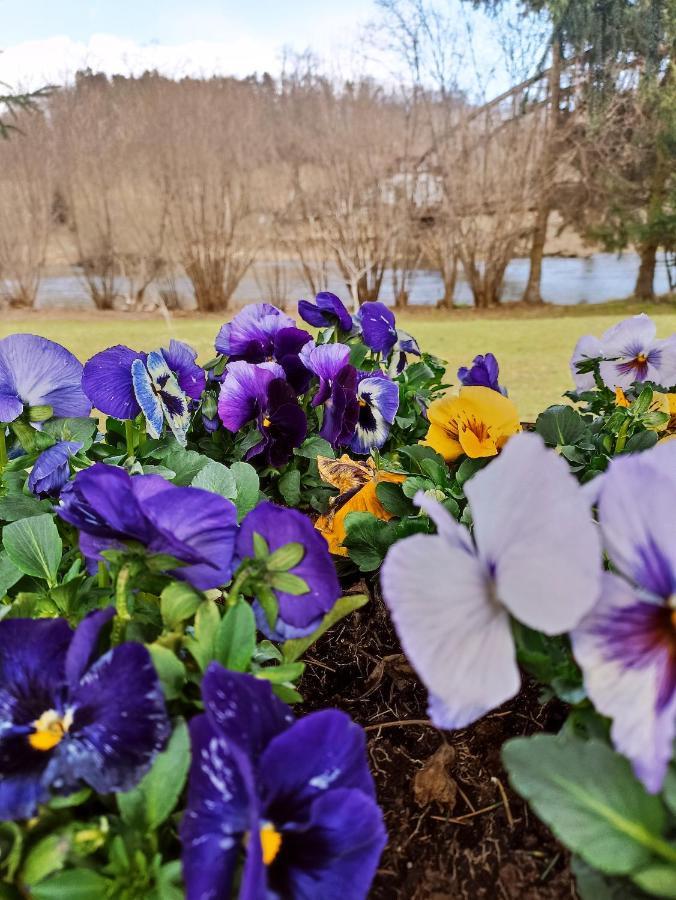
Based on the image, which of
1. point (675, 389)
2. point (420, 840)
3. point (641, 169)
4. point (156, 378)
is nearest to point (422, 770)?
point (420, 840)

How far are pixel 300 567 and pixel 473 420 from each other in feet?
1.22

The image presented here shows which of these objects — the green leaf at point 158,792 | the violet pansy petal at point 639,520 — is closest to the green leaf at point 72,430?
the green leaf at point 158,792

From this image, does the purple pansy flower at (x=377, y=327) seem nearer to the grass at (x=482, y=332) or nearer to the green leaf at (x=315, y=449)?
the green leaf at (x=315, y=449)

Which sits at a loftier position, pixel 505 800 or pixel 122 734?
pixel 122 734

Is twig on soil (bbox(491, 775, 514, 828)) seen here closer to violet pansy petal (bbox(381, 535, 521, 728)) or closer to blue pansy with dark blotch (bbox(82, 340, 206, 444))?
violet pansy petal (bbox(381, 535, 521, 728))

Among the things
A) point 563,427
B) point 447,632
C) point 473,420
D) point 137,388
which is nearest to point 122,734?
point 447,632

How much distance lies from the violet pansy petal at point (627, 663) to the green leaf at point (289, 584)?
0.42ft

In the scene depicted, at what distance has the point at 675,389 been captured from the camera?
1.01m

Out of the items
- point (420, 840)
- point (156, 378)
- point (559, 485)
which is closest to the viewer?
point (559, 485)

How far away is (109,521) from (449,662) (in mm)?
176

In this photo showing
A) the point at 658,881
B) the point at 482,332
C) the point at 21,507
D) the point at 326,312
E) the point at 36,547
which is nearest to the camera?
the point at 658,881

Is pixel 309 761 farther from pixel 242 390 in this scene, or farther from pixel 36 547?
pixel 242 390

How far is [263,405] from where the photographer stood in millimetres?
757

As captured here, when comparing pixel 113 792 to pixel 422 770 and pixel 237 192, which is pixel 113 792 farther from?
pixel 237 192
